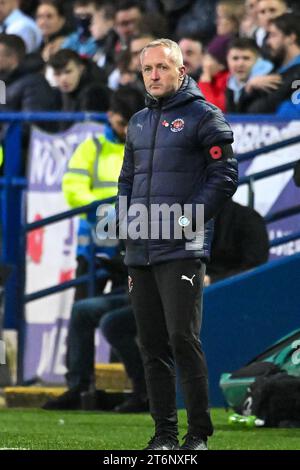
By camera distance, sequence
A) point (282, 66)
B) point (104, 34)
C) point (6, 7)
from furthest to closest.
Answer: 1. point (6, 7)
2. point (104, 34)
3. point (282, 66)

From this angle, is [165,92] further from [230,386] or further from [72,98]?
[72,98]

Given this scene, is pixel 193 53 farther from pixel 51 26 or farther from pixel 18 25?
pixel 18 25

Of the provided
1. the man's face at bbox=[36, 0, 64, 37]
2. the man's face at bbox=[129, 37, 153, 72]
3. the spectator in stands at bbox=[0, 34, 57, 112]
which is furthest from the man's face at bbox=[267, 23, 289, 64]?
the man's face at bbox=[36, 0, 64, 37]

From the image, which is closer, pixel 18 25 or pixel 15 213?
pixel 15 213

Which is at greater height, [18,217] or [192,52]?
[192,52]

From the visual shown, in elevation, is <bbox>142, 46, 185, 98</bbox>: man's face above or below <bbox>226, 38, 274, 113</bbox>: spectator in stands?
below

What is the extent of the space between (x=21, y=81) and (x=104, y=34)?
2.02 metres

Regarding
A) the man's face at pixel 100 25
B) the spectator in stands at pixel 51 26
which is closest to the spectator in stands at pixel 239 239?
the man's face at pixel 100 25

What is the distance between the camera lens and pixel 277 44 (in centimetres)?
1283

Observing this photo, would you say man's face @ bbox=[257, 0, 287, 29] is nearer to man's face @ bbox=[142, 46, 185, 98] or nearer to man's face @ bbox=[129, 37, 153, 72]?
man's face @ bbox=[129, 37, 153, 72]

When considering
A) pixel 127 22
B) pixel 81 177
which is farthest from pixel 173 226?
pixel 127 22

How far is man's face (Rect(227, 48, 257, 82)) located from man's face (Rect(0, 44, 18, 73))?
2.82 m

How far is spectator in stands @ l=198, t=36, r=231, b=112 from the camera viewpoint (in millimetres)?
13297
